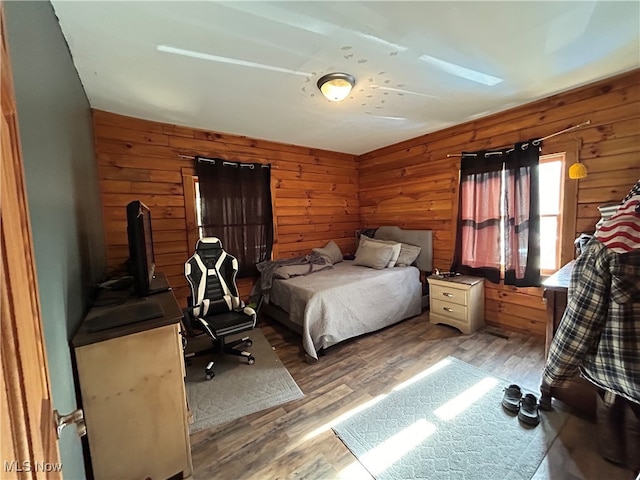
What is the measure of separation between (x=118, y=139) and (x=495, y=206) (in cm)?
417

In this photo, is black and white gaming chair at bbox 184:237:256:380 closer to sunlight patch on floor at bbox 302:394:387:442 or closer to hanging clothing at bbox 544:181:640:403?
sunlight patch on floor at bbox 302:394:387:442

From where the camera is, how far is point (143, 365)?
4.31ft

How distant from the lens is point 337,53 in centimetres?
177

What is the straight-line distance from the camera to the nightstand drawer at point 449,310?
3.02m

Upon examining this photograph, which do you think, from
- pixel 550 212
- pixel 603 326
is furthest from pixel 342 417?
pixel 550 212

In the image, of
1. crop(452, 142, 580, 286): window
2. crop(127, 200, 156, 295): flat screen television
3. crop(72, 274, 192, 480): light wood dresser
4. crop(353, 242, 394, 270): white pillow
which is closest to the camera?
crop(72, 274, 192, 480): light wood dresser

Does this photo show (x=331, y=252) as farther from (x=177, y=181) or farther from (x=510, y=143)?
(x=510, y=143)

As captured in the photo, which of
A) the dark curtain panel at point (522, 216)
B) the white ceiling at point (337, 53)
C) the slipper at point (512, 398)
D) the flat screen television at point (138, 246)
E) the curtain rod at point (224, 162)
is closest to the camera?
the white ceiling at point (337, 53)

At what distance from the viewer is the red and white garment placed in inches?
44.4

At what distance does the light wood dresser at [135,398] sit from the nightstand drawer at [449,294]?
282cm

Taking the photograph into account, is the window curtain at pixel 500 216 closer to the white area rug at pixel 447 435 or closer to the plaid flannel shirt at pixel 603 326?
the white area rug at pixel 447 435

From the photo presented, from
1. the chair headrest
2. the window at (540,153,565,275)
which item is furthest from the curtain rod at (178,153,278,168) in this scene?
the window at (540,153,565,275)

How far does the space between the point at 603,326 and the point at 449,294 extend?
6.23 ft

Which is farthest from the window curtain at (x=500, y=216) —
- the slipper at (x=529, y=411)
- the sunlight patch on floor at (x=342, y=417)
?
the sunlight patch on floor at (x=342, y=417)
